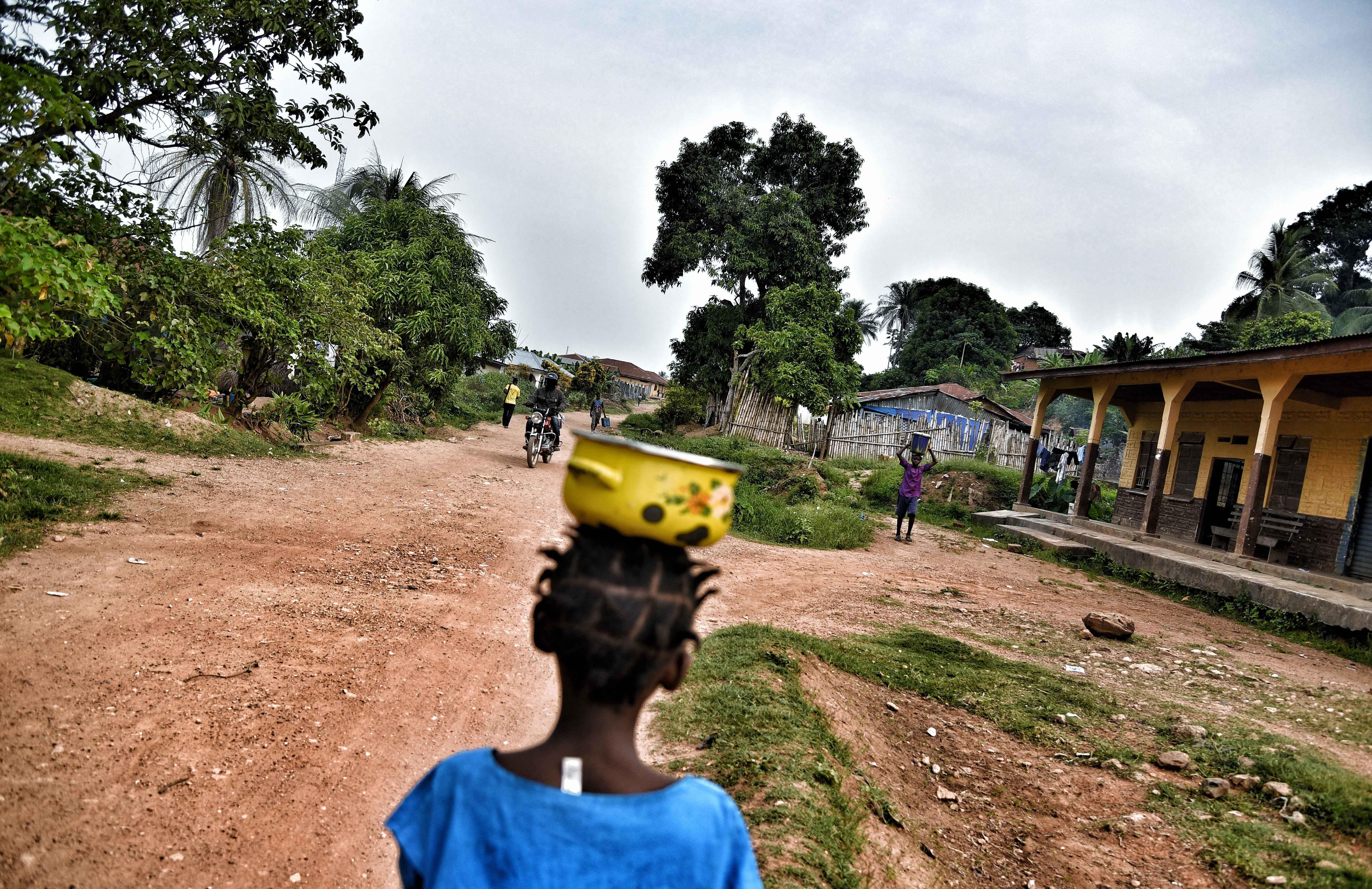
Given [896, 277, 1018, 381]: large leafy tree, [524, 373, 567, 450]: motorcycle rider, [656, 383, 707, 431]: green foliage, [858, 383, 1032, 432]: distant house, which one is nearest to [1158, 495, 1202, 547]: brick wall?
[524, 373, 567, 450]: motorcycle rider

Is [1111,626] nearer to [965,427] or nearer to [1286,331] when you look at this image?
[965,427]

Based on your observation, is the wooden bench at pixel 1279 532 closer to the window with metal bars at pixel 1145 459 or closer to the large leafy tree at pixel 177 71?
the window with metal bars at pixel 1145 459

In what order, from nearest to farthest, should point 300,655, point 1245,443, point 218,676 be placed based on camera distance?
1. point 218,676
2. point 300,655
3. point 1245,443

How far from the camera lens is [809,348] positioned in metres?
20.3

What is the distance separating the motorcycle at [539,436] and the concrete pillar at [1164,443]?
10.9 m

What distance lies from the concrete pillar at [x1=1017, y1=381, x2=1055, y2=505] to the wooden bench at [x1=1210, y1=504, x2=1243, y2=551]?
336 cm

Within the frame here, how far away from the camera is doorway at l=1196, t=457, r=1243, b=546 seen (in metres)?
14.1

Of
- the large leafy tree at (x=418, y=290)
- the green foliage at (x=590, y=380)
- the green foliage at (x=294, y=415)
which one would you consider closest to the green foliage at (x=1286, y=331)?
the large leafy tree at (x=418, y=290)

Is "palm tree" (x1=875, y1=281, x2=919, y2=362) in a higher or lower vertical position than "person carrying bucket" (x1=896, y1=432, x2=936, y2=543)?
higher

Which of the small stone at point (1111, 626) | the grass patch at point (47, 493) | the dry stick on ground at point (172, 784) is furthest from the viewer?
the small stone at point (1111, 626)

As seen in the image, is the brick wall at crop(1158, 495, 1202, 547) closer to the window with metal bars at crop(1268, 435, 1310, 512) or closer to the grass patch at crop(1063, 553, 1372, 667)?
the window with metal bars at crop(1268, 435, 1310, 512)

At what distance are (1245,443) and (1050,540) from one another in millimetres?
4218

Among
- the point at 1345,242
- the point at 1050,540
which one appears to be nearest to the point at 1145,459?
the point at 1050,540

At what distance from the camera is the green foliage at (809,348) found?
791 inches
